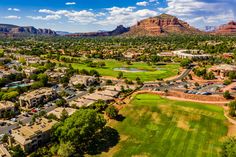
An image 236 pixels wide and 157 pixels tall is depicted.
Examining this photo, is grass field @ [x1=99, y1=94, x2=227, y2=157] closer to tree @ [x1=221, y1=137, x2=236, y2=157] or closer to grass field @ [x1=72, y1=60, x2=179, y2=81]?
tree @ [x1=221, y1=137, x2=236, y2=157]

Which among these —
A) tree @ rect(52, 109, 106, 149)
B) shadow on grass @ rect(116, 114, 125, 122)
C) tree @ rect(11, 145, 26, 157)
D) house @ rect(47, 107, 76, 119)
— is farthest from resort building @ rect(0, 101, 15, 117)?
shadow on grass @ rect(116, 114, 125, 122)

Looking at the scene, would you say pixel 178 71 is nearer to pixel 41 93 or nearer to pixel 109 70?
pixel 109 70

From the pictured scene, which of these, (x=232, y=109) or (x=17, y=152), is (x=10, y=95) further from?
(x=232, y=109)

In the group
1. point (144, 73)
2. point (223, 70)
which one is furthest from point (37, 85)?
point (223, 70)

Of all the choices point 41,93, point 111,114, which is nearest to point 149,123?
point 111,114

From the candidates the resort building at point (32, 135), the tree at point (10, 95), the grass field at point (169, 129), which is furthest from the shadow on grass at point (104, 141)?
the tree at point (10, 95)

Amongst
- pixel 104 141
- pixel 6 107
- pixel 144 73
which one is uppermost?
pixel 144 73

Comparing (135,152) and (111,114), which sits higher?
(111,114)
